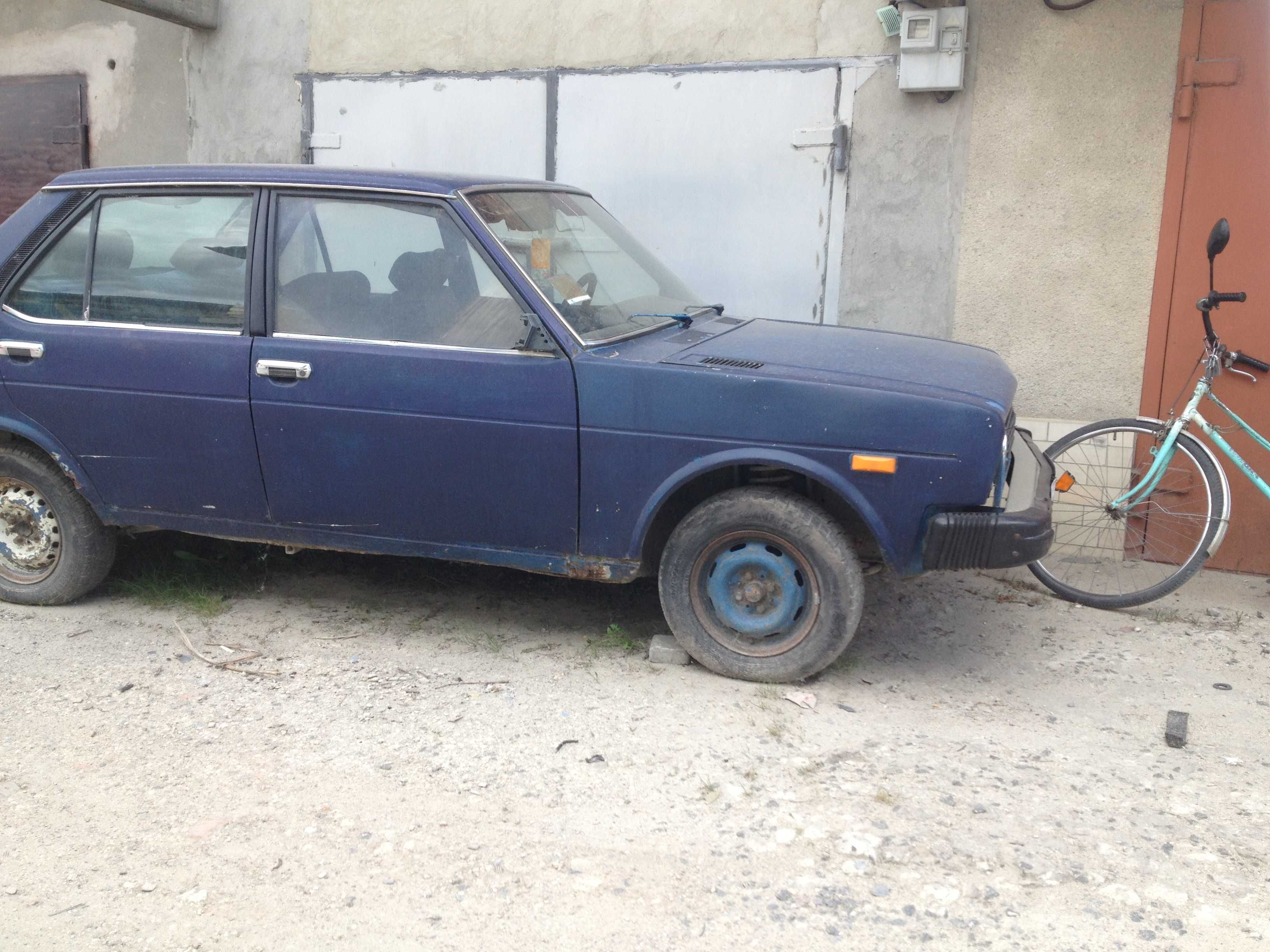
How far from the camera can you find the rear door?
4.36 metres

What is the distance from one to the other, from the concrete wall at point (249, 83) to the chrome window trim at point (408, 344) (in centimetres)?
361

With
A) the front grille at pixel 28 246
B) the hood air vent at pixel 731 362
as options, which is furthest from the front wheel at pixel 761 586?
the front grille at pixel 28 246

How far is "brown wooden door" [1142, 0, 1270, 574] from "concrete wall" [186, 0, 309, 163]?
203 inches

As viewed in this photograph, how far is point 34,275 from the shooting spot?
4.62 m

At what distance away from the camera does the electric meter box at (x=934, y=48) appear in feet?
18.7

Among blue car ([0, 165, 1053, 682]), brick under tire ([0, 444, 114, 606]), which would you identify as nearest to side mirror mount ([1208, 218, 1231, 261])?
A: blue car ([0, 165, 1053, 682])

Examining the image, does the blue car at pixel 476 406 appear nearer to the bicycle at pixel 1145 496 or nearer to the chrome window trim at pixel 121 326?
the chrome window trim at pixel 121 326

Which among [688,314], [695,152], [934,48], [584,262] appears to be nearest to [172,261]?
[584,262]

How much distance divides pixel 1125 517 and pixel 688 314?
7.53 ft

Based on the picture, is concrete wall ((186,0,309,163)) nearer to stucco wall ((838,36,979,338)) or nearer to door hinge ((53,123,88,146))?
door hinge ((53,123,88,146))

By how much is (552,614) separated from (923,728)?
166 cm

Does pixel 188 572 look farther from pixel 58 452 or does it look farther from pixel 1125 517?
pixel 1125 517

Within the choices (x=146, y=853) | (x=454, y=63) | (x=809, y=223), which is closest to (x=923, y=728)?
(x=146, y=853)

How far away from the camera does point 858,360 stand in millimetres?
4164
